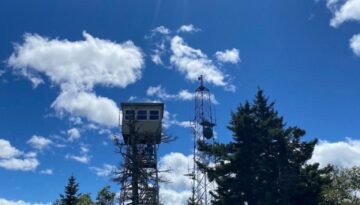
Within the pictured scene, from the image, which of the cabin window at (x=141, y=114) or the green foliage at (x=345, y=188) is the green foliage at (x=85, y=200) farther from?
the green foliage at (x=345, y=188)

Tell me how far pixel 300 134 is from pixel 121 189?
19.0 metres

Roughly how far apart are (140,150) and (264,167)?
1804cm

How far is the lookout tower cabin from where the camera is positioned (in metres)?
51.4

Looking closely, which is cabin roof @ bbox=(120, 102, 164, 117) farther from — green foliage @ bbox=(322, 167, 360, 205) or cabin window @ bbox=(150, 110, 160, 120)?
green foliage @ bbox=(322, 167, 360, 205)

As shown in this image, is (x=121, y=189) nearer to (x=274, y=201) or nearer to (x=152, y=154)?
(x=152, y=154)

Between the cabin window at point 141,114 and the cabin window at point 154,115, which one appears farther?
the cabin window at point 141,114

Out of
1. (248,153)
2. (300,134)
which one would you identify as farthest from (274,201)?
(300,134)

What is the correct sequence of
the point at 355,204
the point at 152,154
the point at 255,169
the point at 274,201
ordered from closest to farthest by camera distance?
the point at 355,204 < the point at 274,201 < the point at 255,169 < the point at 152,154

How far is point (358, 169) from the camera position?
83.5 feet

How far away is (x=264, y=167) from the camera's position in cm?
3622

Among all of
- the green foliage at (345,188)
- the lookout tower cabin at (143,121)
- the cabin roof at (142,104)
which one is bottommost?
the green foliage at (345,188)

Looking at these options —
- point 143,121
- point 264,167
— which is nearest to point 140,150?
point 143,121

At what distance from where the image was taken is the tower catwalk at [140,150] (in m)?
45.7

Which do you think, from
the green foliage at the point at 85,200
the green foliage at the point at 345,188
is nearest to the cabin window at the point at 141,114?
the green foliage at the point at 85,200
